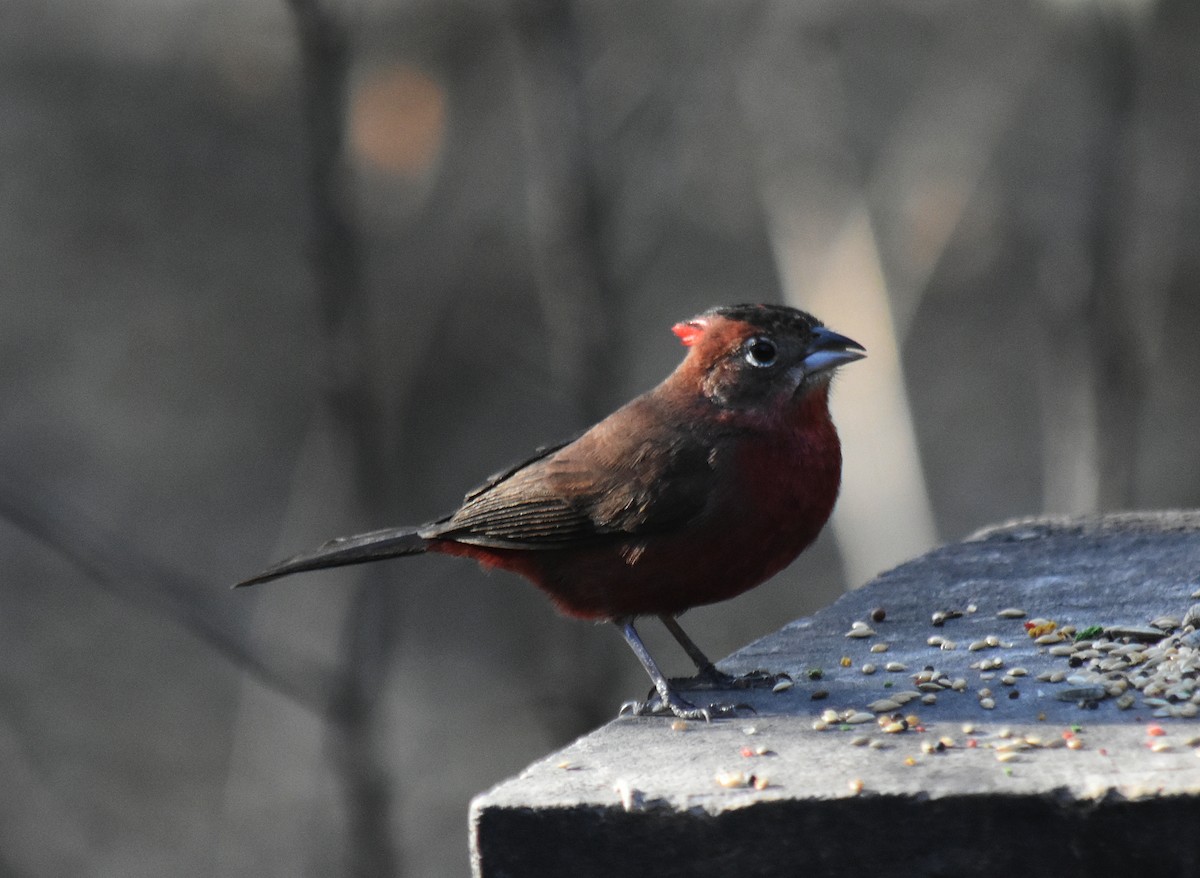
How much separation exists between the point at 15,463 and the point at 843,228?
4.54 metres

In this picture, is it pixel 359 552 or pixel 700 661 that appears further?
pixel 359 552

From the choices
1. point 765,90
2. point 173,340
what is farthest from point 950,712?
point 173,340

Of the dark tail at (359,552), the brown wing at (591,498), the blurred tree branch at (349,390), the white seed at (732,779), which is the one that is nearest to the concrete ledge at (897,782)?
the white seed at (732,779)

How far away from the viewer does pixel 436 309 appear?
8.34 metres

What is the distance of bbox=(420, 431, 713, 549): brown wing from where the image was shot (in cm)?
373

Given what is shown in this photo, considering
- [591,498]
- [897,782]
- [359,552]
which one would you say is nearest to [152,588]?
[359,552]

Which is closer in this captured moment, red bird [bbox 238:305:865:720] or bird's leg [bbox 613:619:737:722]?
bird's leg [bbox 613:619:737:722]

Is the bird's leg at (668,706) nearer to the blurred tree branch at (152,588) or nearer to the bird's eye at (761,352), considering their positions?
the bird's eye at (761,352)

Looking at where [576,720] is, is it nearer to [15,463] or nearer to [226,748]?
[226,748]

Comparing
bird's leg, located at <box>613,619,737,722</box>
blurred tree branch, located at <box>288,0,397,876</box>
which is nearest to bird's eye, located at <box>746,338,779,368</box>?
bird's leg, located at <box>613,619,737,722</box>

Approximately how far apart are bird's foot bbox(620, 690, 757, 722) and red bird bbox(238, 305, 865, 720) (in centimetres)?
4

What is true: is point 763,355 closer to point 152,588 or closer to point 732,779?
point 732,779

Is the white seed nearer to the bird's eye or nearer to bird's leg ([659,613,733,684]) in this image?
bird's leg ([659,613,733,684])

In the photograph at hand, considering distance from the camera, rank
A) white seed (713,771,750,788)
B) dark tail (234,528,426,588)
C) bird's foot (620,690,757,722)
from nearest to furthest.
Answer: white seed (713,771,750,788) → bird's foot (620,690,757,722) → dark tail (234,528,426,588)
